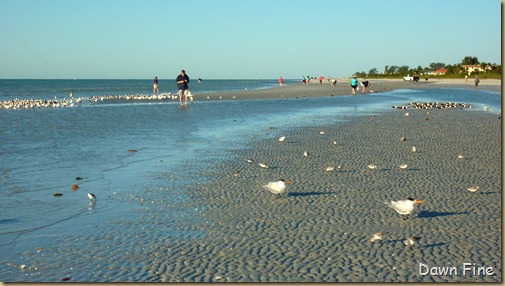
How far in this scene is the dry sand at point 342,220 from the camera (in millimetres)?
6309

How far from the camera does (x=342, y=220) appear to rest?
27.3 feet

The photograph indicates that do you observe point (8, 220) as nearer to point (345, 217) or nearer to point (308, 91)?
point (345, 217)

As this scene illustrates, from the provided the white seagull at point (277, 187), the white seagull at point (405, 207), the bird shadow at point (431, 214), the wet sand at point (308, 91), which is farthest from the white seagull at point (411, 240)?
the wet sand at point (308, 91)

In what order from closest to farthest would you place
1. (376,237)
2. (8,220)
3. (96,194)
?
(376,237) → (8,220) → (96,194)

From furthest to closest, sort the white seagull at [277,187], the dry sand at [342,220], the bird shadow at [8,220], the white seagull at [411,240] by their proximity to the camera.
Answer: the white seagull at [277,187]
the bird shadow at [8,220]
the white seagull at [411,240]
the dry sand at [342,220]

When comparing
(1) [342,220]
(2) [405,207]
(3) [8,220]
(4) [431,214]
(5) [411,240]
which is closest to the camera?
(5) [411,240]

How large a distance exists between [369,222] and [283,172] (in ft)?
14.3

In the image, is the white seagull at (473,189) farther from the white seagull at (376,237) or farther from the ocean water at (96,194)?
the ocean water at (96,194)

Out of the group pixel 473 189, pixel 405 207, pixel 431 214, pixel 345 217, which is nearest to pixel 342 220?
pixel 345 217

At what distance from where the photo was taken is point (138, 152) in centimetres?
1580

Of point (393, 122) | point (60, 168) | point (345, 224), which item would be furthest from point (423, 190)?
point (393, 122)

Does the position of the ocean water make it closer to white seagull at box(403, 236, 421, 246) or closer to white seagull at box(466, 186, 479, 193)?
white seagull at box(403, 236, 421, 246)

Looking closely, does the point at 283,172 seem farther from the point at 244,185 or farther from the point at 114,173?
the point at 114,173

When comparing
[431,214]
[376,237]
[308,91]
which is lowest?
[308,91]
